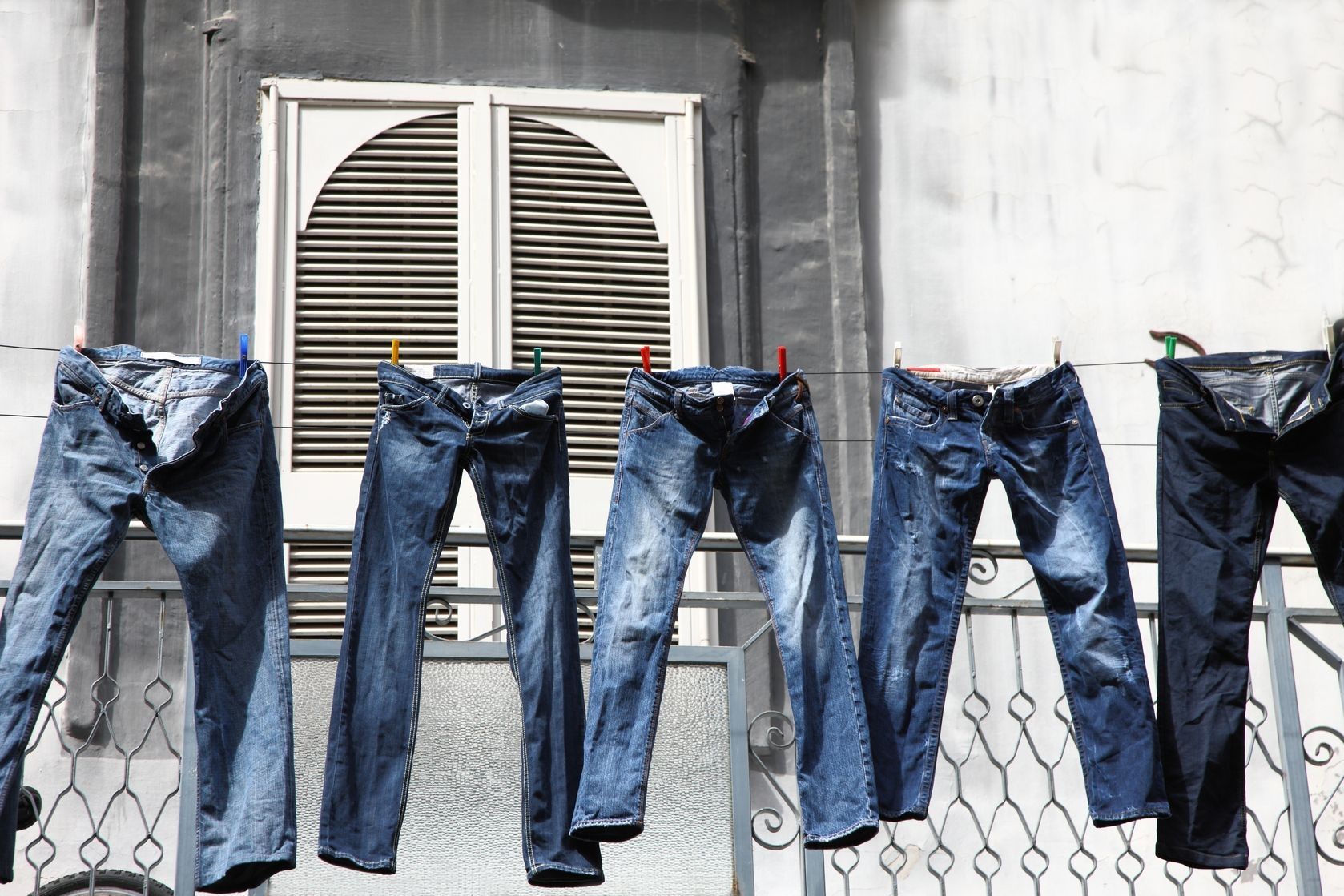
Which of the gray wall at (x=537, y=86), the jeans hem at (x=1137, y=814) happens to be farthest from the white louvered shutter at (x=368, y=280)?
the jeans hem at (x=1137, y=814)

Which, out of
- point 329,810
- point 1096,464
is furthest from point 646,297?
point 329,810

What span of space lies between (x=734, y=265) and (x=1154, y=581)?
2.02 metres

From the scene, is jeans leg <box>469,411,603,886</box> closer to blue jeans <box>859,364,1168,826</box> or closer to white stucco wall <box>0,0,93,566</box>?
blue jeans <box>859,364,1168,826</box>

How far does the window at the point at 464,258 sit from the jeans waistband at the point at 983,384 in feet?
4.92

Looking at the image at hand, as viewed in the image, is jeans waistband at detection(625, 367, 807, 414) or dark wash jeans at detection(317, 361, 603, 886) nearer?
dark wash jeans at detection(317, 361, 603, 886)

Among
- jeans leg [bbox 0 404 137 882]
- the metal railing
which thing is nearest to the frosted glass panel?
the metal railing

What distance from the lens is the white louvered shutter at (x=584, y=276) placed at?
6199 millimetres

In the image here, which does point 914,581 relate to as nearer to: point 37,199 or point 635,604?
point 635,604

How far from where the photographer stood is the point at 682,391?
4.68 metres

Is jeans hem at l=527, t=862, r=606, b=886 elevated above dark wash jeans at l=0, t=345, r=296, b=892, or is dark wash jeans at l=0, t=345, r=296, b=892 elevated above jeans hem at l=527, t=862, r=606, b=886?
dark wash jeans at l=0, t=345, r=296, b=892

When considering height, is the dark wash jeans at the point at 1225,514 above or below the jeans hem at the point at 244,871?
above

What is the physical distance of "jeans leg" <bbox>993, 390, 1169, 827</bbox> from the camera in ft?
14.8

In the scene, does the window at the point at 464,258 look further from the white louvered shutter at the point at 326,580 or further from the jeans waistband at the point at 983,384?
the jeans waistband at the point at 983,384

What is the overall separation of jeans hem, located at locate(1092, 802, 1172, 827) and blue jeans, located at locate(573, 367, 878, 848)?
0.65 m
